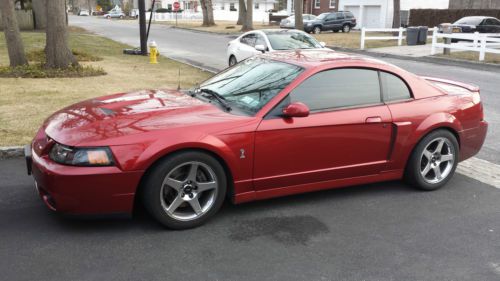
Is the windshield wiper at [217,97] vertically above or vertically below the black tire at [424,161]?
above

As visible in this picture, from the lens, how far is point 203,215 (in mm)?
4211

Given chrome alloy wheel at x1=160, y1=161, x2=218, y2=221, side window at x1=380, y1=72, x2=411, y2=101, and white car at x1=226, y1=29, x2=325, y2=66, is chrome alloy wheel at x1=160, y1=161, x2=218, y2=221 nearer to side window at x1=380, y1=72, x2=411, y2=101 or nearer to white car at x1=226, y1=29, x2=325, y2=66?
side window at x1=380, y1=72, x2=411, y2=101

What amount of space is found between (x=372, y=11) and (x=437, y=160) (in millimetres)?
44611

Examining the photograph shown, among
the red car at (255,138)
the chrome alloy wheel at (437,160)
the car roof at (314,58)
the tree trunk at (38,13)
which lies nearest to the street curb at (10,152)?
the red car at (255,138)

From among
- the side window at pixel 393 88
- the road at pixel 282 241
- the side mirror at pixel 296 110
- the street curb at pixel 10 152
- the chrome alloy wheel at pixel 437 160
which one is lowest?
the road at pixel 282 241

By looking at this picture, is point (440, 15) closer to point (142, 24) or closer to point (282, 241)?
point (142, 24)

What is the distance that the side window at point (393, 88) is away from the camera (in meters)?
5.04

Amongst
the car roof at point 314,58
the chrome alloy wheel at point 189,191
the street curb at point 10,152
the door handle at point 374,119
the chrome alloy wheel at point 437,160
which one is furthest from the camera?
the street curb at point 10,152

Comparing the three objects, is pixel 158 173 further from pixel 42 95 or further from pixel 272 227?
pixel 42 95

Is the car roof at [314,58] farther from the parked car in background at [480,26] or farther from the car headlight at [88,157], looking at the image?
the parked car in background at [480,26]

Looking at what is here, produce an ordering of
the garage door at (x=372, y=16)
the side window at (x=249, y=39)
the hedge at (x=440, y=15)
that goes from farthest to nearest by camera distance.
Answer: the garage door at (x=372, y=16), the hedge at (x=440, y=15), the side window at (x=249, y=39)

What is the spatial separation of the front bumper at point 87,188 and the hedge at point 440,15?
37908 mm

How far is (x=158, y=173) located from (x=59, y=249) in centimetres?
93

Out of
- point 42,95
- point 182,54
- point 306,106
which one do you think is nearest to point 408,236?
point 306,106
